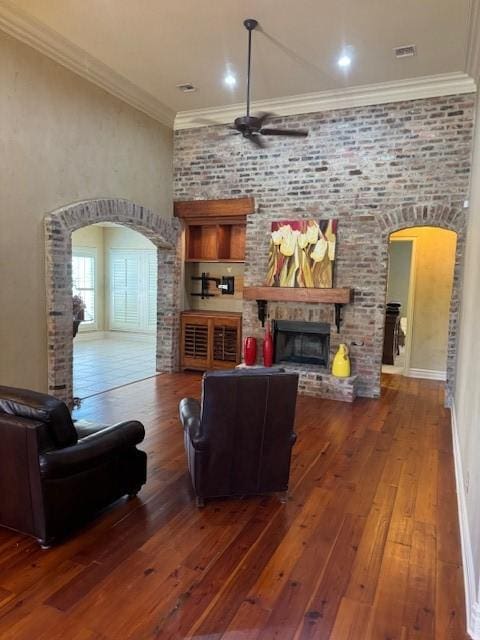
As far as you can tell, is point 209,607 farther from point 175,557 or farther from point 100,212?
point 100,212

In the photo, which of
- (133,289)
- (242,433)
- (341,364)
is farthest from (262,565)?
(133,289)

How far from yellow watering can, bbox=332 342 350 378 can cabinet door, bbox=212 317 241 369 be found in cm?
165

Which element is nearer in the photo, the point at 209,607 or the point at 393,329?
the point at 209,607

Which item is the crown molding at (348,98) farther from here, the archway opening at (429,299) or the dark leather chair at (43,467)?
the dark leather chair at (43,467)

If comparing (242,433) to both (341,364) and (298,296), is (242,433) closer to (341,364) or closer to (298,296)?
(341,364)

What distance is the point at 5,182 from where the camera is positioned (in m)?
4.36

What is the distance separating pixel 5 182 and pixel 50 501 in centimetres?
334

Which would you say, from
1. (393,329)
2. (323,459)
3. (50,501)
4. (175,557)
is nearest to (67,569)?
(50,501)

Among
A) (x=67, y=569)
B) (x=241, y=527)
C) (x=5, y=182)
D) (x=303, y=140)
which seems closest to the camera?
(x=67, y=569)

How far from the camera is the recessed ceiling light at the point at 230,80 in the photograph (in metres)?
5.39

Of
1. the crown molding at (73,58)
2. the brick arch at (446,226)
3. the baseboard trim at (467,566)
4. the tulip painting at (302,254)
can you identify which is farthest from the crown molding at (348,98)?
the baseboard trim at (467,566)

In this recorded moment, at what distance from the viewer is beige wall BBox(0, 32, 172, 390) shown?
14.4ft

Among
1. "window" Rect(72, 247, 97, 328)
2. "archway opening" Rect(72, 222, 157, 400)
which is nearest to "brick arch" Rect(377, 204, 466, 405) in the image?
"archway opening" Rect(72, 222, 157, 400)

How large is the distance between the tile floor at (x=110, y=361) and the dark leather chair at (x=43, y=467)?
10.5ft
